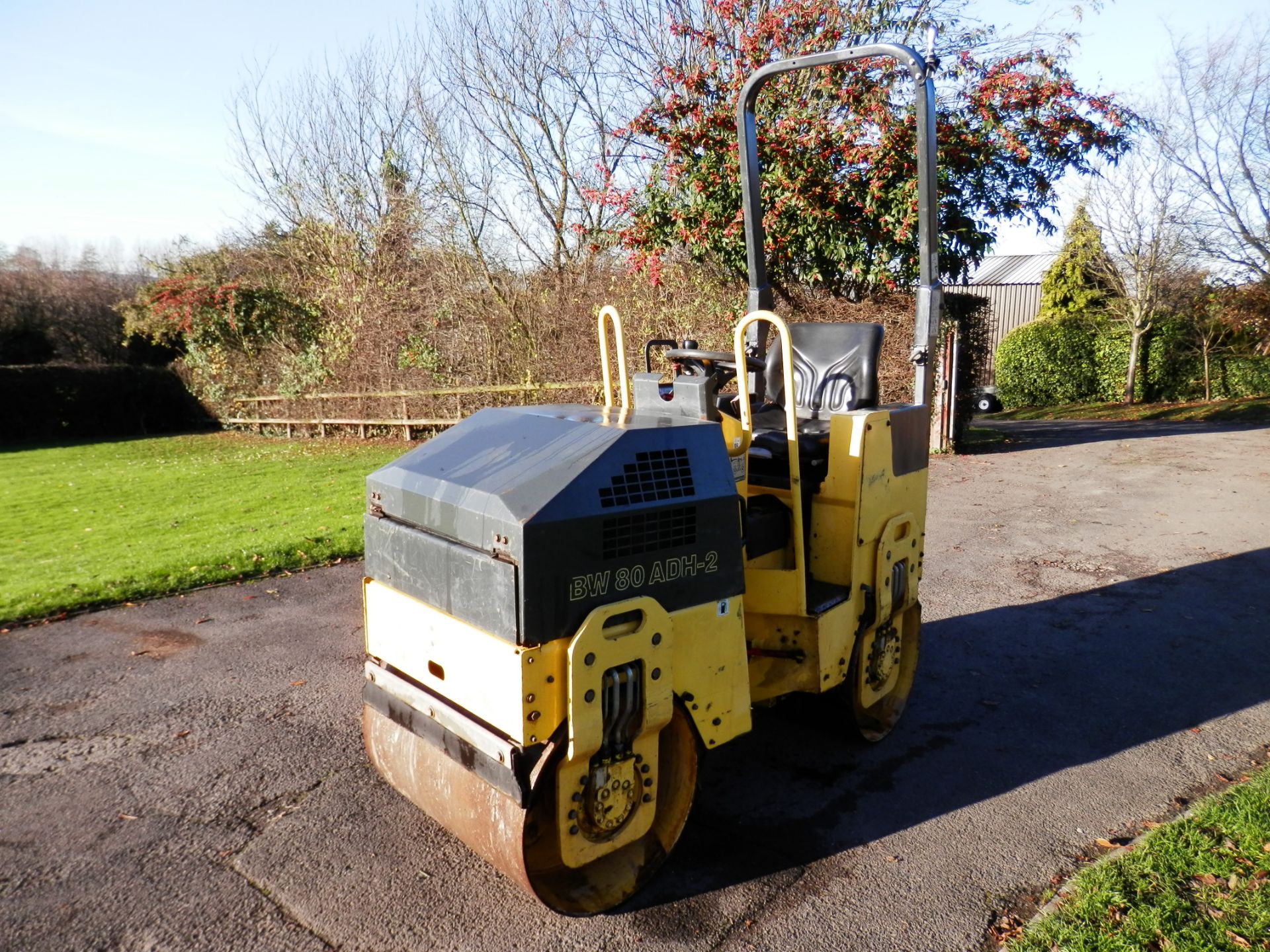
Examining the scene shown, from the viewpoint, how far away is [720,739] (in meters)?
3.25

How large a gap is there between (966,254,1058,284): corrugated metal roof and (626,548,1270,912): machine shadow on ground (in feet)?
108

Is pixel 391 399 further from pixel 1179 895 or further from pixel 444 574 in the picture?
pixel 1179 895

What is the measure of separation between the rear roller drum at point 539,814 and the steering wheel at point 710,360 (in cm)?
136

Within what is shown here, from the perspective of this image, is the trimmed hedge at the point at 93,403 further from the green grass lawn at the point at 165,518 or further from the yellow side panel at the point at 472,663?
the yellow side panel at the point at 472,663

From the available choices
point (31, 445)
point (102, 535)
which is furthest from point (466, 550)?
point (31, 445)

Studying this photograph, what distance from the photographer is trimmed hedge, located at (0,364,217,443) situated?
18906 millimetres

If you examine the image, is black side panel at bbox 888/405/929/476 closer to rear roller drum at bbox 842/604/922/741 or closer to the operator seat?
the operator seat

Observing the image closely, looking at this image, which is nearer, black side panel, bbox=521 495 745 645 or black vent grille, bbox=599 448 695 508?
black side panel, bbox=521 495 745 645

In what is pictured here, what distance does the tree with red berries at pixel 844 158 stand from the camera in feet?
39.7

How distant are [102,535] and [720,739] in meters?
7.47

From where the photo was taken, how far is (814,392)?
4.74 meters

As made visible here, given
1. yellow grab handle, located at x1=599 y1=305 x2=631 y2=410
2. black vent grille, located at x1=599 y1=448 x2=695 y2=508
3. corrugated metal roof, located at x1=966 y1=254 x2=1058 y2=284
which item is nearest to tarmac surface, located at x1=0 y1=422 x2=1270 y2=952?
black vent grille, located at x1=599 y1=448 x2=695 y2=508

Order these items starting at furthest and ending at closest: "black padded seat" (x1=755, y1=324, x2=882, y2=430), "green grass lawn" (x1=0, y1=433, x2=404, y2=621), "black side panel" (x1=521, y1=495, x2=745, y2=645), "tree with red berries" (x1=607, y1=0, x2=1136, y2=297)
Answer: "tree with red berries" (x1=607, y1=0, x2=1136, y2=297) → "green grass lawn" (x1=0, y1=433, x2=404, y2=621) → "black padded seat" (x1=755, y1=324, x2=882, y2=430) → "black side panel" (x1=521, y1=495, x2=745, y2=645)

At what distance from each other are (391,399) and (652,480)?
14.3 metres
